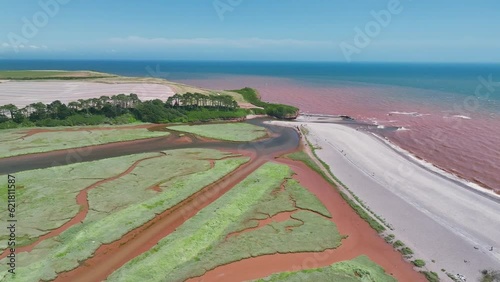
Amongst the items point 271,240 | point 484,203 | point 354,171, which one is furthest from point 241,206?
point 484,203

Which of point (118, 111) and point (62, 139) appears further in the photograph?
point (118, 111)

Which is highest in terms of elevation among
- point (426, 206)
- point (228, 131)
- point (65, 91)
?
point (65, 91)

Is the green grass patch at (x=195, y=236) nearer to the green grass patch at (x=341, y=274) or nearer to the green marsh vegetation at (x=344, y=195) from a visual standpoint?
the green grass patch at (x=341, y=274)

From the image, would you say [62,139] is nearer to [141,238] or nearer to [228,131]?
[228,131]

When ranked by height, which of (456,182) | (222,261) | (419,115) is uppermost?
(419,115)

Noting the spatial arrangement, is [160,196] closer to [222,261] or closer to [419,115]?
[222,261]

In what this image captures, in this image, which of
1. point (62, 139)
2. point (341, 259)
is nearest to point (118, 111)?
point (62, 139)

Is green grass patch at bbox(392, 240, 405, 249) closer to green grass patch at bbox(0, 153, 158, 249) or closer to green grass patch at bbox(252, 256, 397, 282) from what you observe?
green grass patch at bbox(252, 256, 397, 282)
